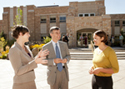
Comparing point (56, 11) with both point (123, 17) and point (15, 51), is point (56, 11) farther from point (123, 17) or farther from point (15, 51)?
point (15, 51)

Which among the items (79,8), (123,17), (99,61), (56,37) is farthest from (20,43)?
(123,17)

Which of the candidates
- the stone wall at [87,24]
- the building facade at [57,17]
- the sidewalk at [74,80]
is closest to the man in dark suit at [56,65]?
the sidewalk at [74,80]

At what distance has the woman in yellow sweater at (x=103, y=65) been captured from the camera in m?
1.99

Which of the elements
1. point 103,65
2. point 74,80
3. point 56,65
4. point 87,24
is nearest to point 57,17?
point 87,24

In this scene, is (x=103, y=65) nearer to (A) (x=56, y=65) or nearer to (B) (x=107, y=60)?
(B) (x=107, y=60)

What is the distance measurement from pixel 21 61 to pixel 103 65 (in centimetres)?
145

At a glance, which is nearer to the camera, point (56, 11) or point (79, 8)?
point (79, 8)

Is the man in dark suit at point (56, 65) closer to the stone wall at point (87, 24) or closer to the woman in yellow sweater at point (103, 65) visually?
the woman in yellow sweater at point (103, 65)

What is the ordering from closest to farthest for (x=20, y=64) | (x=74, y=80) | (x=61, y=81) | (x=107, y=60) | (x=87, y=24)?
(x=20, y=64) → (x=107, y=60) → (x=61, y=81) → (x=74, y=80) → (x=87, y=24)

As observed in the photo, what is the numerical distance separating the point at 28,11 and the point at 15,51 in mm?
29458

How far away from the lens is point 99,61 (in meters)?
2.12

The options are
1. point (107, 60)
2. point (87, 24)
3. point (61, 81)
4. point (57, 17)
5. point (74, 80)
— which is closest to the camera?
point (107, 60)

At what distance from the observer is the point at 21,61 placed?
1.78 meters

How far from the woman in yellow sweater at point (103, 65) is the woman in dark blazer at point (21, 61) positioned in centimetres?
106
